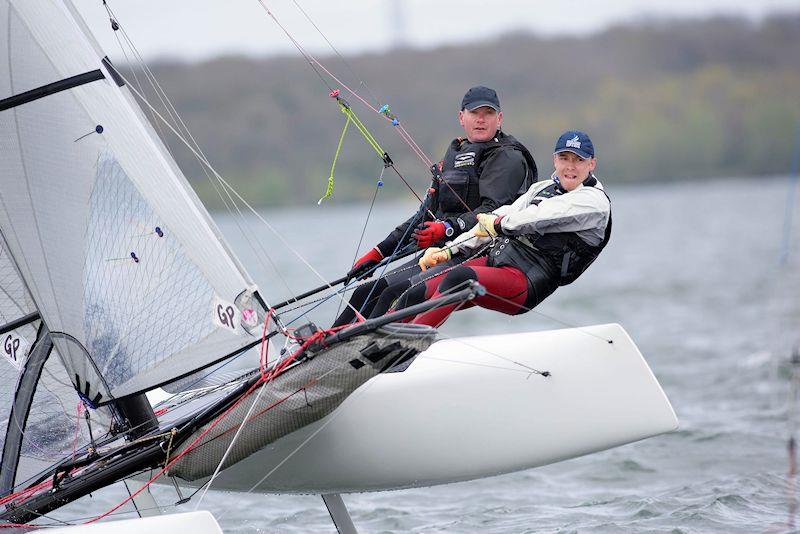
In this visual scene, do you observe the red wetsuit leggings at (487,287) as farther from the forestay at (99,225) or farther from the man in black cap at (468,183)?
the forestay at (99,225)

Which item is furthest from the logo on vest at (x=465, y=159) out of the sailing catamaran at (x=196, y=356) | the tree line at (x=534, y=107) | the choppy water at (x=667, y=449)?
the tree line at (x=534, y=107)

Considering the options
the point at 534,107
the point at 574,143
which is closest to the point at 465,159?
the point at 574,143

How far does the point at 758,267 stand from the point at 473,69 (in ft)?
118

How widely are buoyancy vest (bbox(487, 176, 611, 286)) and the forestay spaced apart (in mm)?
936

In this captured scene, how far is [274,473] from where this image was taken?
3.79 metres

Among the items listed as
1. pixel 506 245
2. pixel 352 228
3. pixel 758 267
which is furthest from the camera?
pixel 352 228

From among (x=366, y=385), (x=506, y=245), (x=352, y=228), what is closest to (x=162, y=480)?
(x=366, y=385)

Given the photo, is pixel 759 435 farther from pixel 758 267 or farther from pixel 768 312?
pixel 758 267

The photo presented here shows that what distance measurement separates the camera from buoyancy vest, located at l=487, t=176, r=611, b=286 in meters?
3.72

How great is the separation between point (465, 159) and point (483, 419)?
3.02 feet

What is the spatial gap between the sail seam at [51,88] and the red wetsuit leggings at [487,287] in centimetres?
123

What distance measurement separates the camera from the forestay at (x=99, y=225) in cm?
337

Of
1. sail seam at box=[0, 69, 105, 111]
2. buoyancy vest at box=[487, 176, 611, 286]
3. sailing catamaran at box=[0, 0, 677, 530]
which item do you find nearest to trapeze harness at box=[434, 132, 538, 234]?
buoyancy vest at box=[487, 176, 611, 286]

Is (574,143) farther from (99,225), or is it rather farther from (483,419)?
(99,225)
